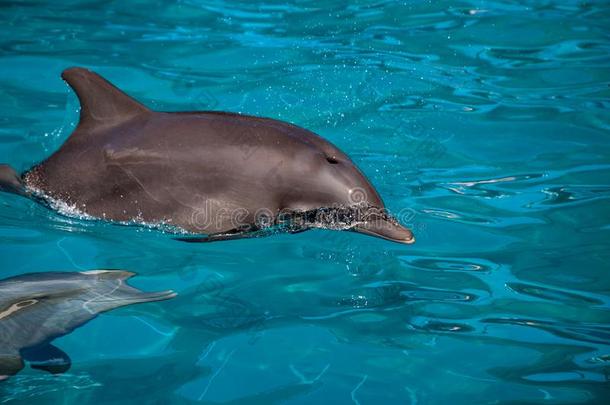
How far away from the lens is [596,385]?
4590 millimetres

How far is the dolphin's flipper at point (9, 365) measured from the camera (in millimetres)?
4359

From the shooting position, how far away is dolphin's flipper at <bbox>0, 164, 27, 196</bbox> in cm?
620

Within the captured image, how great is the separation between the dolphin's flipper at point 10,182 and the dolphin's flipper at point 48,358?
1953 mm

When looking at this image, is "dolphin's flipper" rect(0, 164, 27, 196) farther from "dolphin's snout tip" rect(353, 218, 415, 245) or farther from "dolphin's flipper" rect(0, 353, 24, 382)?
"dolphin's snout tip" rect(353, 218, 415, 245)

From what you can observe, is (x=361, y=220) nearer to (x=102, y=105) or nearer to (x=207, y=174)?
(x=207, y=174)

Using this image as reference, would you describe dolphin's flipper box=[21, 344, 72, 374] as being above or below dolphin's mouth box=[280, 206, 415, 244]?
below

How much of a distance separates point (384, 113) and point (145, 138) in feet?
12.7

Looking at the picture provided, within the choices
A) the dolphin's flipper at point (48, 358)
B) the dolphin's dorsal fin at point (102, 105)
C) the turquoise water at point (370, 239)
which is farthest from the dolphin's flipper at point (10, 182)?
the dolphin's flipper at point (48, 358)

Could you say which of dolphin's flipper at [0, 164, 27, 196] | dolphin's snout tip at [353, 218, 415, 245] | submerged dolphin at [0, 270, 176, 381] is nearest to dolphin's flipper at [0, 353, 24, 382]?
submerged dolphin at [0, 270, 176, 381]

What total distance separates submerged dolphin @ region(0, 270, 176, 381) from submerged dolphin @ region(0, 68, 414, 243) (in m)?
0.61

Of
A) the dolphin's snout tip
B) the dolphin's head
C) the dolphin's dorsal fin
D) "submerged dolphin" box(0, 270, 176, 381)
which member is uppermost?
the dolphin's dorsal fin

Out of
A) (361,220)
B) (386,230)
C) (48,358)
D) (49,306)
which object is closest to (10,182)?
(49,306)

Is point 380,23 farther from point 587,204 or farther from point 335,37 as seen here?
point 587,204

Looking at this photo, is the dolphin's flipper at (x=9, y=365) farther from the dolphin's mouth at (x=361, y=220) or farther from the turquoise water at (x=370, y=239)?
the dolphin's mouth at (x=361, y=220)
